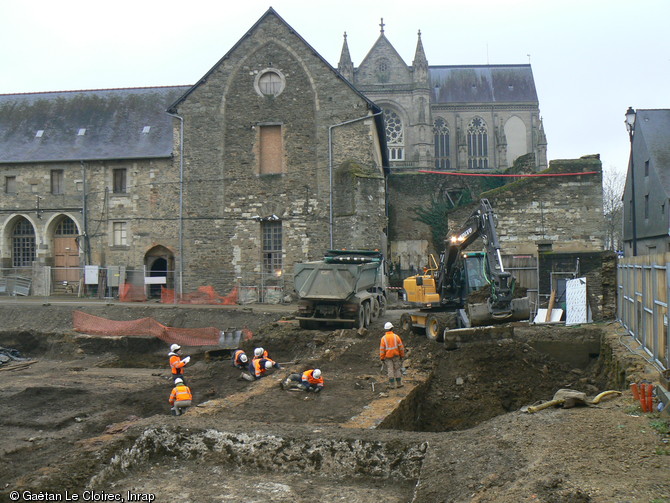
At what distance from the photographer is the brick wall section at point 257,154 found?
26.3 meters

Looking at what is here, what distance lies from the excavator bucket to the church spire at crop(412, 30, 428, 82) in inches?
1986

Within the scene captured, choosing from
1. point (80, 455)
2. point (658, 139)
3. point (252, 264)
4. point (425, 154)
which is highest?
point (425, 154)

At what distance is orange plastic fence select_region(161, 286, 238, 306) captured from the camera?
85.9 feet

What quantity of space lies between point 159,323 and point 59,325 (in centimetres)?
407

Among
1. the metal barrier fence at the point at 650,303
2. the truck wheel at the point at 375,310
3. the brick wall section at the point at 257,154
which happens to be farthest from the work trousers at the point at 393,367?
the brick wall section at the point at 257,154

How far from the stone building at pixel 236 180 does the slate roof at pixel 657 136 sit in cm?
1406

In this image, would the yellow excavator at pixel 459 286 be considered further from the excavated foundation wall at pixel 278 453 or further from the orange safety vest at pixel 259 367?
the excavated foundation wall at pixel 278 453

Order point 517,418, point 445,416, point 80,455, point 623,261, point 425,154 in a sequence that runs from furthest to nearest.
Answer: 1. point 425,154
2. point 623,261
3. point 445,416
4. point 517,418
5. point 80,455

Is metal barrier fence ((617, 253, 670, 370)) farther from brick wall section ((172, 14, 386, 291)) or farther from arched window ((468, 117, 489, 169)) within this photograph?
arched window ((468, 117, 489, 169))

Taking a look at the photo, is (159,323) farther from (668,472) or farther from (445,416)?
(668,472)

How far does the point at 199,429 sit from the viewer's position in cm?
858

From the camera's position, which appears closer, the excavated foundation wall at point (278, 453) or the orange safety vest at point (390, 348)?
the excavated foundation wall at point (278, 453)

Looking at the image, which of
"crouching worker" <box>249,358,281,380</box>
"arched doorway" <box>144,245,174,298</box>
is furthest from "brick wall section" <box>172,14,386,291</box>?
"crouching worker" <box>249,358,281,380</box>

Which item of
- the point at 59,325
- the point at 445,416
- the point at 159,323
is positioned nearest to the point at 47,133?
the point at 59,325
